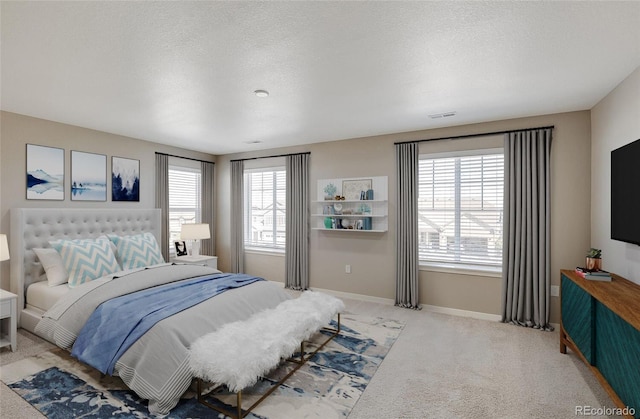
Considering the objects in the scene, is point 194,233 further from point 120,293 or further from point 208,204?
point 120,293

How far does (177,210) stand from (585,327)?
5.42m

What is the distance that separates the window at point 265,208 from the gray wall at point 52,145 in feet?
5.47

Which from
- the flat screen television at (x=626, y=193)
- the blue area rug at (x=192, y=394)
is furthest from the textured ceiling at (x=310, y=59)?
the blue area rug at (x=192, y=394)

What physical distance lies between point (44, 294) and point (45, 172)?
145 cm

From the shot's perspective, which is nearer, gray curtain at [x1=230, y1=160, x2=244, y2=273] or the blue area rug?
the blue area rug

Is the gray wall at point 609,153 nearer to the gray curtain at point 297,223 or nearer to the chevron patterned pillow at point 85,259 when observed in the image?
the gray curtain at point 297,223

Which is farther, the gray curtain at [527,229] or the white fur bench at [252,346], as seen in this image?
the gray curtain at [527,229]

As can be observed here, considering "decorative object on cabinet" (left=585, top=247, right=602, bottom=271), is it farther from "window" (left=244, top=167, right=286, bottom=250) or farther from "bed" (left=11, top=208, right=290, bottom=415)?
"window" (left=244, top=167, right=286, bottom=250)

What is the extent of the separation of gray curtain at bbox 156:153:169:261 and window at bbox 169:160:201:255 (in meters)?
0.14

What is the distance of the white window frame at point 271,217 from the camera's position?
5574 millimetres

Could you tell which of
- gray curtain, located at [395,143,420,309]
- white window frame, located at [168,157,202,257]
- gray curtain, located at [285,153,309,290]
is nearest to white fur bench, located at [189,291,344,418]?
gray curtain, located at [395,143,420,309]

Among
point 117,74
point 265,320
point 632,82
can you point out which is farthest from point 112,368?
point 632,82

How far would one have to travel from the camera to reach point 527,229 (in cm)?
365

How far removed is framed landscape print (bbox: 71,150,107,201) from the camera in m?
3.99
